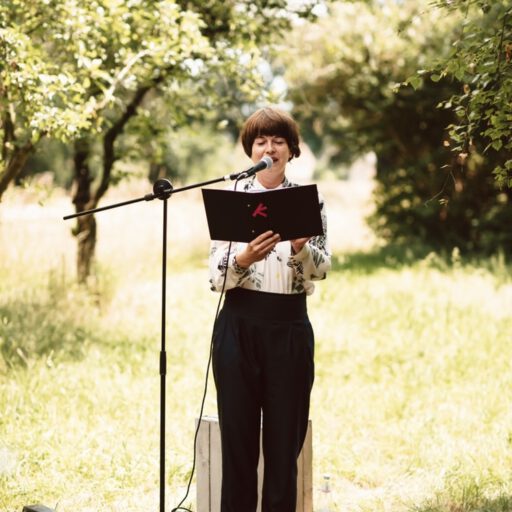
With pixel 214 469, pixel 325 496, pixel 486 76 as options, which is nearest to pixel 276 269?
pixel 214 469

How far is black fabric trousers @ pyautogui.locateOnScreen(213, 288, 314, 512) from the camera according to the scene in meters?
3.18

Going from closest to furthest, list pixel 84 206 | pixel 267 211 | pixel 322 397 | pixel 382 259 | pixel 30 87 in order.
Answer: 1. pixel 267 211
2. pixel 30 87
3. pixel 322 397
4. pixel 84 206
5. pixel 382 259

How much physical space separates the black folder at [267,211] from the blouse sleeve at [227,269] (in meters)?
0.15

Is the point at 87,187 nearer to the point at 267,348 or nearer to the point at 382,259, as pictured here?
the point at 382,259

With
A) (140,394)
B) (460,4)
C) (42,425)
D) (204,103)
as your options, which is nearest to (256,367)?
(460,4)

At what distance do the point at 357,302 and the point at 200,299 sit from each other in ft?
6.41

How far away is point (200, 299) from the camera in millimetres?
10234

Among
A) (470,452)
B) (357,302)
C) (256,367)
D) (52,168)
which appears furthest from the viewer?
(52,168)

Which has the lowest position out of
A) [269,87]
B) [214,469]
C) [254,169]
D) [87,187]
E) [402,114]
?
[214,469]

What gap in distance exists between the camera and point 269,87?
746 centimetres

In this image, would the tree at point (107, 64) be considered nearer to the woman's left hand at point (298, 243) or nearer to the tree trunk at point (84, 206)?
the tree trunk at point (84, 206)

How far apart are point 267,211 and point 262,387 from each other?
760 mm

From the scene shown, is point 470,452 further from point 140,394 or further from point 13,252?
point 13,252

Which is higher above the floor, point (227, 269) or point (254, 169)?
point (254, 169)
